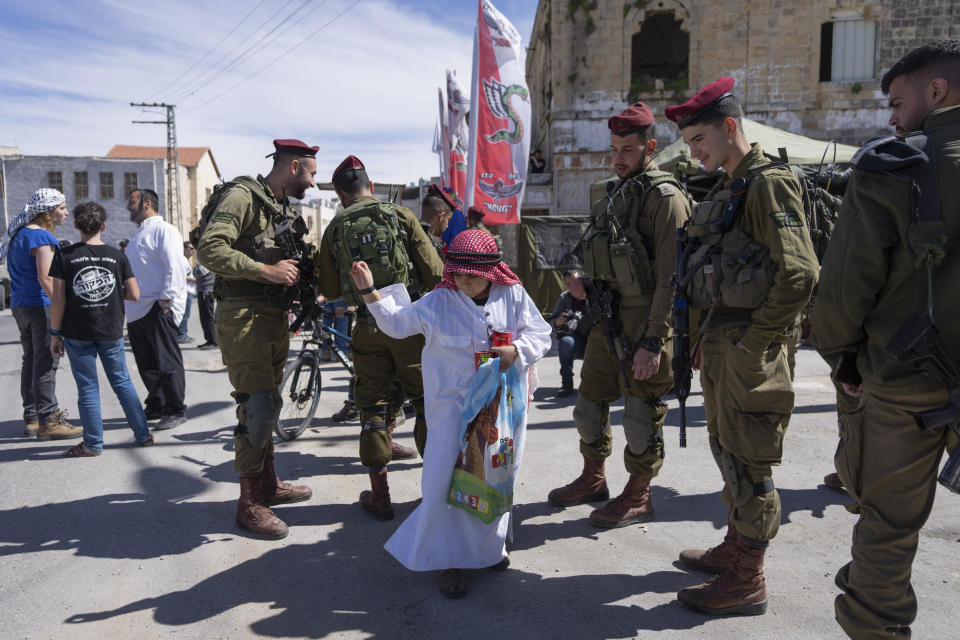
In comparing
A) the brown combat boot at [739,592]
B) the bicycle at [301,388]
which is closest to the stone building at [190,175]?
the bicycle at [301,388]

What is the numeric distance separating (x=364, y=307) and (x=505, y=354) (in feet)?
3.98

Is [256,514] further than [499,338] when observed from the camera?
Yes

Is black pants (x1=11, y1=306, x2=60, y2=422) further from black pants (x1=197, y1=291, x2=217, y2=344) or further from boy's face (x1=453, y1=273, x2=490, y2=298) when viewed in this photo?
black pants (x1=197, y1=291, x2=217, y2=344)

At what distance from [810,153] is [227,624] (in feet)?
30.5

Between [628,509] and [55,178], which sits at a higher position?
[55,178]

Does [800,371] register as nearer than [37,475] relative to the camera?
No

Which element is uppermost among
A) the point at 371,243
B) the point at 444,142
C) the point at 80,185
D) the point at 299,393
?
the point at 80,185

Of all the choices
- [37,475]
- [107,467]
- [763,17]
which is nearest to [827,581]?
[107,467]

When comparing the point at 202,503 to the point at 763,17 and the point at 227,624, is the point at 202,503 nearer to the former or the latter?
Answer: the point at 227,624

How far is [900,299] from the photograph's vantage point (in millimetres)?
2066

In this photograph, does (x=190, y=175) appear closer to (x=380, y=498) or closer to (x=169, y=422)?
(x=169, y=422)

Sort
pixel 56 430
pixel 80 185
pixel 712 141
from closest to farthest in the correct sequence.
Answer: pixel 712 141
pixel 56 430
pixel 80 185

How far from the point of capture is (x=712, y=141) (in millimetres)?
2928

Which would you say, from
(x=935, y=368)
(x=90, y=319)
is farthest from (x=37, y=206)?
(x=935, y=368)
